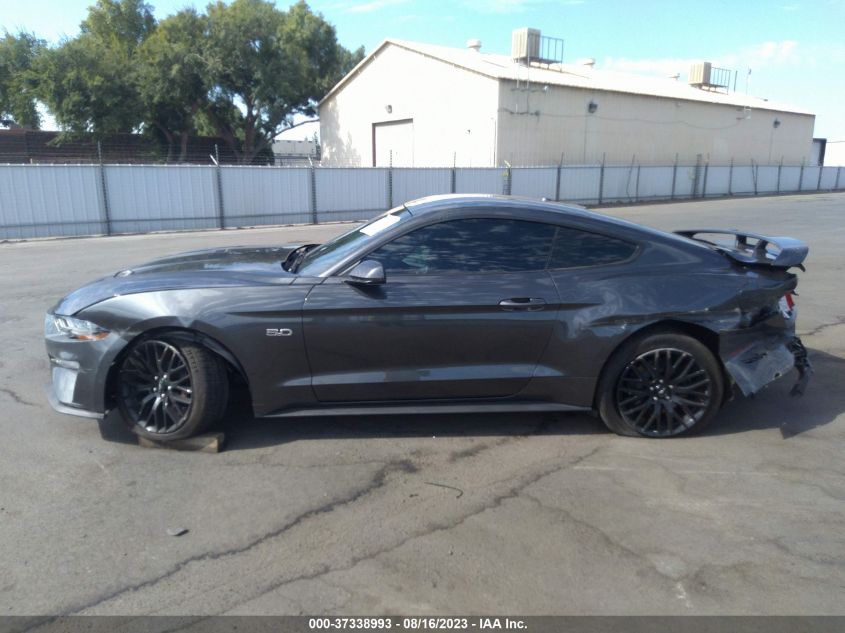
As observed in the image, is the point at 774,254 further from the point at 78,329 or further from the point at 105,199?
the point at 105,199

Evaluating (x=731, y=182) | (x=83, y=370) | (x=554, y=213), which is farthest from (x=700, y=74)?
(x=83, y=370)

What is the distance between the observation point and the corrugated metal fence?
16984 mm

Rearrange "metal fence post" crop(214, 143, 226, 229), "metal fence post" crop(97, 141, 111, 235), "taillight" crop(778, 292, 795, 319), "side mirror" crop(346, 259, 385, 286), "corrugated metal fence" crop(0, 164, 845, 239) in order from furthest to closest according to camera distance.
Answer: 1. "metal fence post" crop(214, 143, 226, 229)
2. "metal fence post" crop(97, 141, 111, 235)
3. "corrugated metal fence" crop(0, 164, 845, 239)
4. "taillight" crop(778, 292, 795, 319)
5. "side mirror" crop(346, 259, 385, 286)

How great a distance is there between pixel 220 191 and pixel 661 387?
17.7 m

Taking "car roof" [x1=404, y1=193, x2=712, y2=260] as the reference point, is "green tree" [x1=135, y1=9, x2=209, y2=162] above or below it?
above

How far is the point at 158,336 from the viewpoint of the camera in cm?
402

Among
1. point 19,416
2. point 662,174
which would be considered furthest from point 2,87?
point 19,416

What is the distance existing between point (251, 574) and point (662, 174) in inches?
1368

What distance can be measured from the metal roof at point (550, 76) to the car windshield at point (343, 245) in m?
25.8

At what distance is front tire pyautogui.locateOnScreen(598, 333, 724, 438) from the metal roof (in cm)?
2629

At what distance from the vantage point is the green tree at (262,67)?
118ft

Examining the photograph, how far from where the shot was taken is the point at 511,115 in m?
29.3

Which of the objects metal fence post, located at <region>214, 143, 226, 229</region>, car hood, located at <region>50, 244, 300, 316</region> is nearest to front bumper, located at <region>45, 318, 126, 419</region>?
car hood, located at <region>50, 244, 300, 316</region>

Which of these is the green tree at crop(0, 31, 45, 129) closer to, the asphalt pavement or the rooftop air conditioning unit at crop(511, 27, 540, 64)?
the rooftop air conditioning unit at crop(511, 27, 540, 64)
